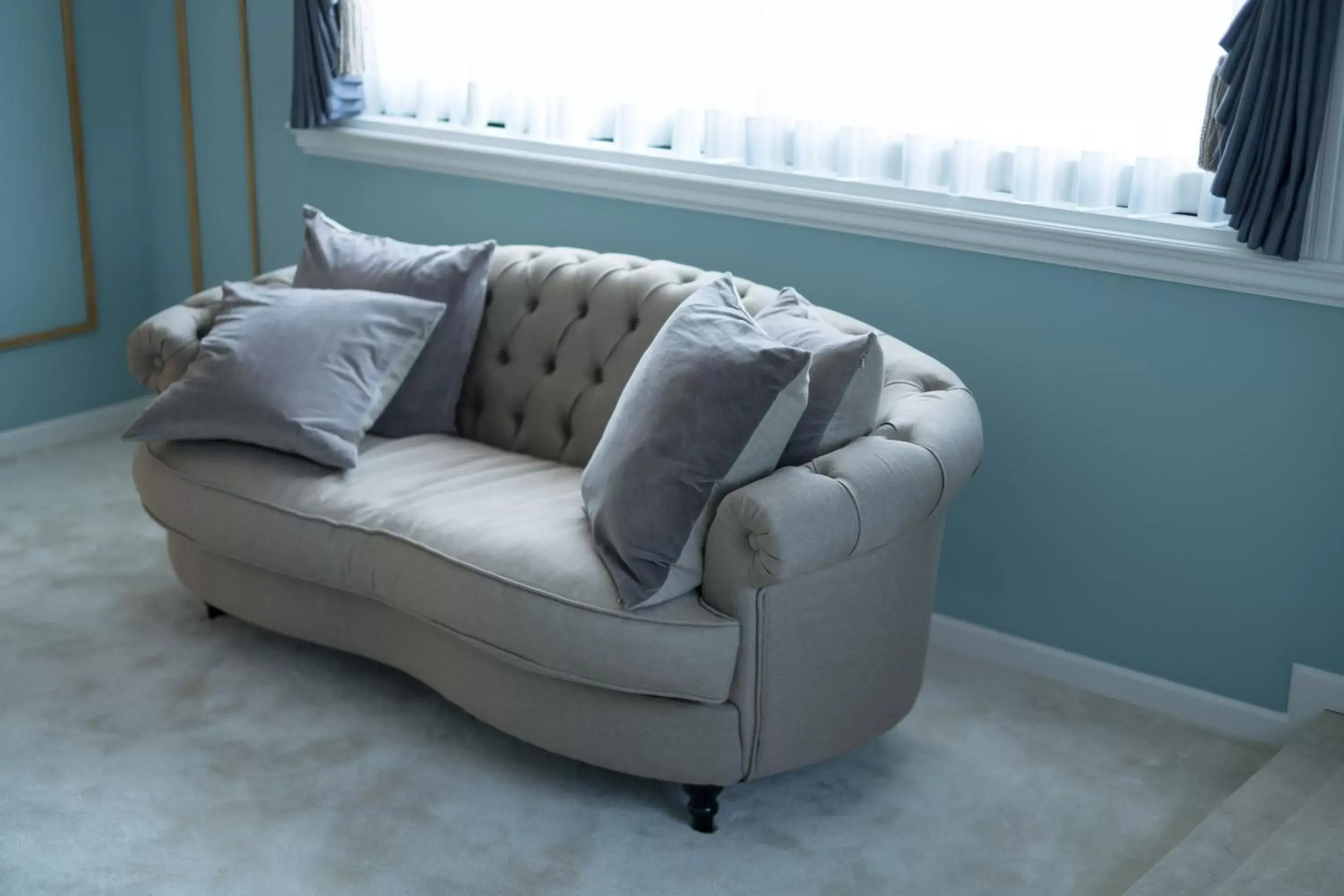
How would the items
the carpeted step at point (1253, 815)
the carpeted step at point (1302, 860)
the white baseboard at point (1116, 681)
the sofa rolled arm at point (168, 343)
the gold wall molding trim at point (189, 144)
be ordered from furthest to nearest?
the gold wall molding trim at point (189, 144) → the sofa rolled arm at point (168, 343) → the white baseboard at point (1116, 681) → the carpeted step at point (1253, 815) → the carpeted step at point (1302, 860)

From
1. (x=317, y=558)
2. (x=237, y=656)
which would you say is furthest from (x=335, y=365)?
(x=237, y=656)

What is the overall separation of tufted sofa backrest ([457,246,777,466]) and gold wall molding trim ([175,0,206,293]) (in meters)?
1.60

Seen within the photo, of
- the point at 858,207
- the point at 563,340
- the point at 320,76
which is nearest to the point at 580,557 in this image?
the point at 563,340

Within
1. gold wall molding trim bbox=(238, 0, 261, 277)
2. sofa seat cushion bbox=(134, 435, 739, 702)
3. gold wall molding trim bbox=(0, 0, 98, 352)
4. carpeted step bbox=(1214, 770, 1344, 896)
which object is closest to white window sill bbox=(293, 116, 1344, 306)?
gold wall molding trim bbox=(238, 0, 261, 277)

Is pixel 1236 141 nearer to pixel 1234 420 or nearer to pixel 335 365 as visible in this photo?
pixel 1234 420

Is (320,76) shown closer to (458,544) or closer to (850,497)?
(458,544)

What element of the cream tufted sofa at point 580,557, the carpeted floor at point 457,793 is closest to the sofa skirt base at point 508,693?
the cream tufted sofa at point 580,557

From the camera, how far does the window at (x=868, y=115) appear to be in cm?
272

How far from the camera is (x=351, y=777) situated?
2.59 m

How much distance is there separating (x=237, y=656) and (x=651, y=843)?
1.13 m

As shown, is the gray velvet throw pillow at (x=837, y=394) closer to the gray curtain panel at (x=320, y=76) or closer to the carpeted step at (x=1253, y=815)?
the carpeted step at (x=1253, y=815)

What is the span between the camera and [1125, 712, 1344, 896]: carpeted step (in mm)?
2193

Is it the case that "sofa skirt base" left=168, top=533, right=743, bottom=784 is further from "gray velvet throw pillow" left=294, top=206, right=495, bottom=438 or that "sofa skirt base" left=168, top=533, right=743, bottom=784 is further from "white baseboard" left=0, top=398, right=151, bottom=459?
"white baseboard" left=0, top=398, right=151, bottom=459

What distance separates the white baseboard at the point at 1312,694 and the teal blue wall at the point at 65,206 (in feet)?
11.7
